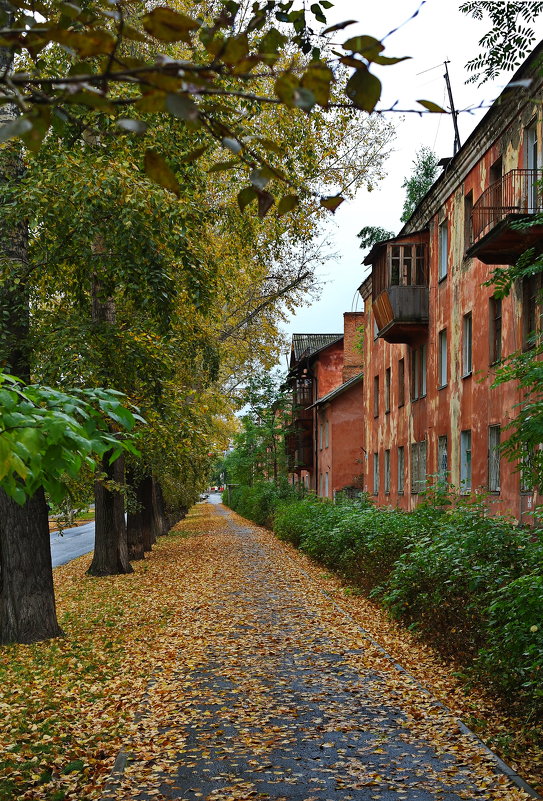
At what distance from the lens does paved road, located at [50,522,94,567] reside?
28.9m

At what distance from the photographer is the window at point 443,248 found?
82.4 ft

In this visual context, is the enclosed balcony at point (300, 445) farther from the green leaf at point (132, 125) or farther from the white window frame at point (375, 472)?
the green leaf at point (132, 125)

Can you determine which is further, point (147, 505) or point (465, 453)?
point (147, 505)

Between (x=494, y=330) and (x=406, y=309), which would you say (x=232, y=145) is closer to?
(x=494, y=330)

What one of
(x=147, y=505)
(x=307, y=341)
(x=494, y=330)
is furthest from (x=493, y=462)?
(x=307, y=341)

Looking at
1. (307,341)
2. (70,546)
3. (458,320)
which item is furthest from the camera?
(307,341)

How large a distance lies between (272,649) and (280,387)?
4204cm

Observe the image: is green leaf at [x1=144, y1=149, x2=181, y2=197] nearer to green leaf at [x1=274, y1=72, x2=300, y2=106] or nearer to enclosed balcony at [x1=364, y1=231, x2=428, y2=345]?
green leaf at [x1=274, y1=72, x2=300, y2=106]

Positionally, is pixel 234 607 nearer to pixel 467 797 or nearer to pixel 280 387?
pixel 467 797

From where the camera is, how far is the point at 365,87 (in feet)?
7.80

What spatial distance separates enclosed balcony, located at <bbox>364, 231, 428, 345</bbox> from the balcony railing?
260 inches

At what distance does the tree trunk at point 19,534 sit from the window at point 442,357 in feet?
52.8

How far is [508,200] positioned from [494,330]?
3.29 meters

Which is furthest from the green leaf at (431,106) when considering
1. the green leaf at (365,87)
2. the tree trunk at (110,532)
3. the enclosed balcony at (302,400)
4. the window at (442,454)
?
the enclosed balcony at (302,400)
